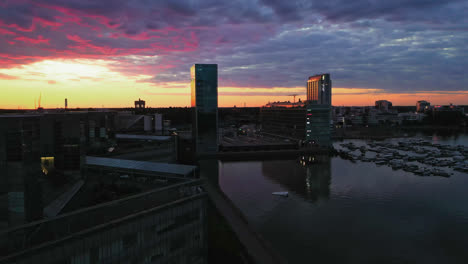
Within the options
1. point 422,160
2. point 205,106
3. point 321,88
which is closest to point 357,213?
point 422,160

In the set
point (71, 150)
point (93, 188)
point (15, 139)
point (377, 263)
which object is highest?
point (15, 139)

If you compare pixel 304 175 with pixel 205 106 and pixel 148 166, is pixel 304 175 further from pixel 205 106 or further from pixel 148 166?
pixel 205 106

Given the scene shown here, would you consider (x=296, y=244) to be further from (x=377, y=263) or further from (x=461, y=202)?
(x=461, y=202)

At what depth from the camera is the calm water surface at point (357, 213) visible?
34.9 feet

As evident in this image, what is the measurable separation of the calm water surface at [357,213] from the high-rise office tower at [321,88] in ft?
115

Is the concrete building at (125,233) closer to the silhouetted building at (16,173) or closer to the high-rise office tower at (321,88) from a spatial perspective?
the silhouetted building at (16,173)

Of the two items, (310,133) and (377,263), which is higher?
(310,133)

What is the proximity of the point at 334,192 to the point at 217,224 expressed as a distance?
889 centimetres

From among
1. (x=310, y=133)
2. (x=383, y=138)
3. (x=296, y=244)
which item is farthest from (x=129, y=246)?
(x=383, y=138)

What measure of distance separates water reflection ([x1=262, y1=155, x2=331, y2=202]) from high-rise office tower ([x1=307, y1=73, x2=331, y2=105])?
28.3 metres

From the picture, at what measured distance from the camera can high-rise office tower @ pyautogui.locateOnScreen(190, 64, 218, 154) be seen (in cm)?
3059

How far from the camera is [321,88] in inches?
2362

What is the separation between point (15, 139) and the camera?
30.2 feet

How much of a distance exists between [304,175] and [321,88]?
4105cm
